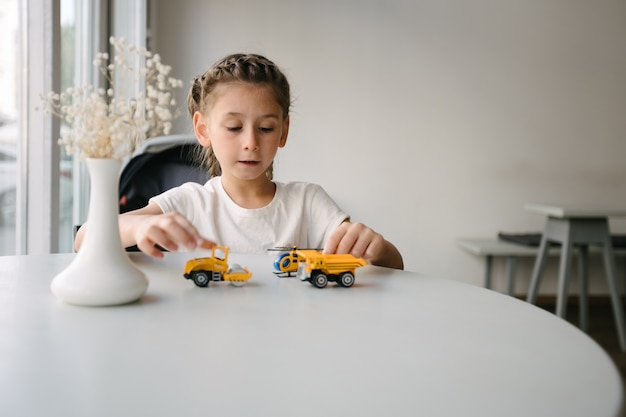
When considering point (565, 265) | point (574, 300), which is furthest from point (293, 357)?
point (574, 300)

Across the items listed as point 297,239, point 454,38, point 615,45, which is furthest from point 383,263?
point 615,45

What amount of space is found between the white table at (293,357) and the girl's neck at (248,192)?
622mm

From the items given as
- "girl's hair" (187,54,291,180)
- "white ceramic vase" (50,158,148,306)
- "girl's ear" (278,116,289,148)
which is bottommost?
"white ceramic vase" (50,158,148,306)

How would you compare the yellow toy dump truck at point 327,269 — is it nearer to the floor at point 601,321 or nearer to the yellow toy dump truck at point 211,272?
the yellow toy dump truck at point 211,272

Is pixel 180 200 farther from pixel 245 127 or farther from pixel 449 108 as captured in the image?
pixel 449 108

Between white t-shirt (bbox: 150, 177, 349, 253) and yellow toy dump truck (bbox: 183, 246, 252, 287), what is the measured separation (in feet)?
1.68

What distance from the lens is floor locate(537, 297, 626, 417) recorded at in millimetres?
3215

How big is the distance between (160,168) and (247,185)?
52 cm

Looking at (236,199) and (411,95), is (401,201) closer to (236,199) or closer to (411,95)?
(411,95)

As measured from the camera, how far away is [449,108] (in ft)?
12.8

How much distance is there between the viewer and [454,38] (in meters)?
3.89

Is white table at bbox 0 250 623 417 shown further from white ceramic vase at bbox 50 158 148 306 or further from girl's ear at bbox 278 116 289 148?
girl's ear at bbox 278 116 289 148

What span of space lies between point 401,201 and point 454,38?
1066mm

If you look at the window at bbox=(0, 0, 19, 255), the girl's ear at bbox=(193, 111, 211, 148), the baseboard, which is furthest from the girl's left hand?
the baseboard
